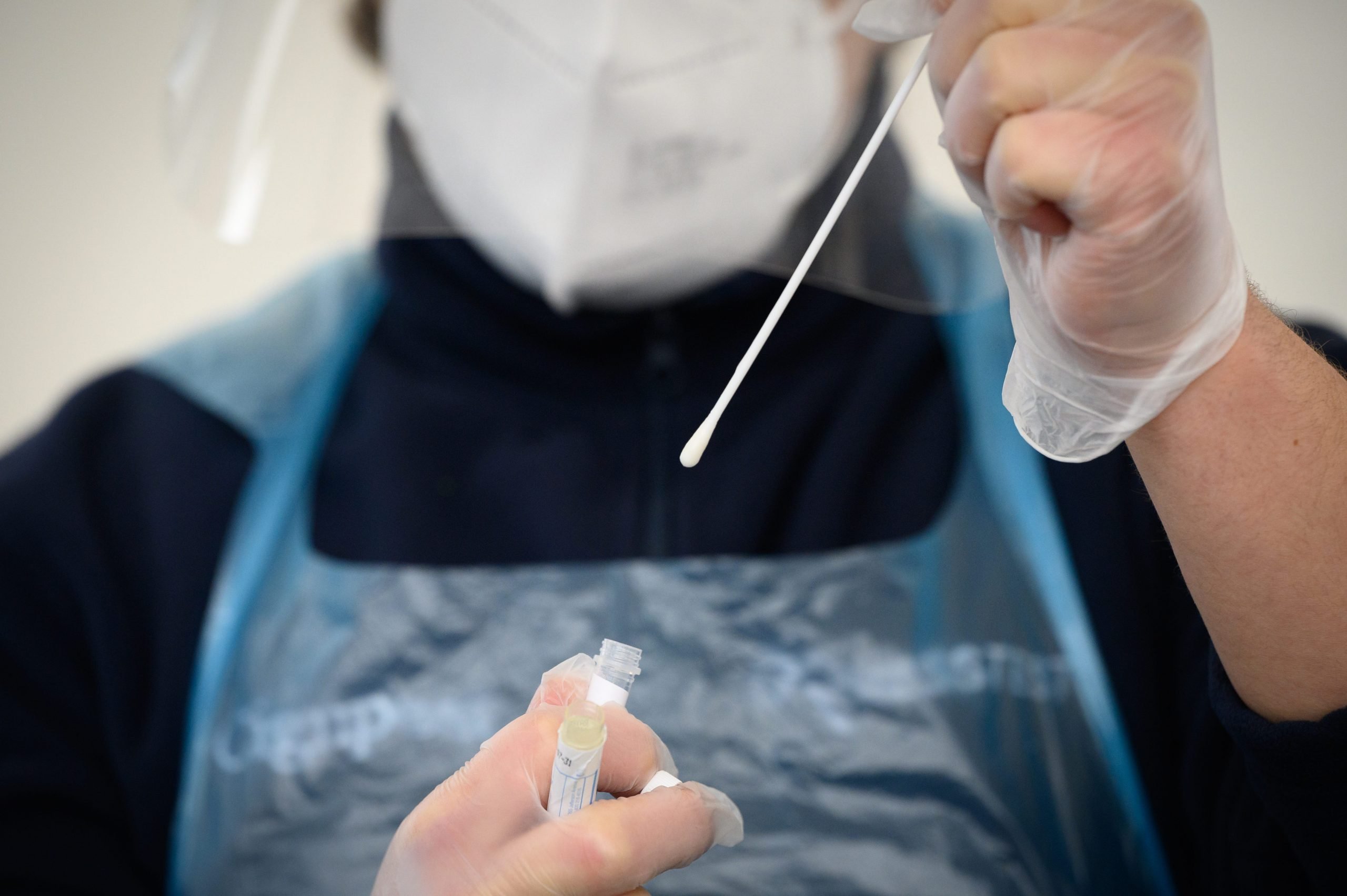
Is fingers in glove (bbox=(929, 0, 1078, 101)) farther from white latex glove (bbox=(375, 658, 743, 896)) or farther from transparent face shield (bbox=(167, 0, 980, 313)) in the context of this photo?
white latex glove (bbox=(375, 658, 743, 896))

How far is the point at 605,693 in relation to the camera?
16.8 inches

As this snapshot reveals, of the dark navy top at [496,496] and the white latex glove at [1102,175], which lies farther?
the dark navy top at [496,496]

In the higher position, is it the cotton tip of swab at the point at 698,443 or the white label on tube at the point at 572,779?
the cotton tip of swab at the point at 698,443

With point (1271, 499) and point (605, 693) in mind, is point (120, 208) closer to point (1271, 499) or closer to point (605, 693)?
point (605, 693)

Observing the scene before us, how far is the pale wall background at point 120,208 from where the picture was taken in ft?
3.47

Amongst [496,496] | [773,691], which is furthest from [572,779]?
[496,496]

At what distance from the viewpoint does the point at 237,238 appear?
25.8 inches

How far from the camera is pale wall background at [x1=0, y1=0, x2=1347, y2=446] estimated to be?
1.06 metres

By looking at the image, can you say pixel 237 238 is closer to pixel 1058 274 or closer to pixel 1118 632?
pixel 1058 274

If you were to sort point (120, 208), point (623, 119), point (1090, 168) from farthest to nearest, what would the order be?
point (120, 208) < point (623, 119) < point (1090, 168)

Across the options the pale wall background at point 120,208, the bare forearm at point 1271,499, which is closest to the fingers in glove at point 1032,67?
the bare forearm at point 1271,499

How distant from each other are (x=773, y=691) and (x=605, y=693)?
29cm

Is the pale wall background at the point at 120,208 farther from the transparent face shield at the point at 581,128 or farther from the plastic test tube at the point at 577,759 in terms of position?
the plastic test tube at the point at 577,759

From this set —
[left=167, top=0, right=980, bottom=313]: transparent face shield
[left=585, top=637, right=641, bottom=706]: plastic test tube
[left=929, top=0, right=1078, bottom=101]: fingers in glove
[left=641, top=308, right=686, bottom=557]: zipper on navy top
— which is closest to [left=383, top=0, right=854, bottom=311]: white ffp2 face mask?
[left=167, top=0, right=980, bottom=313]: transparent face shield
